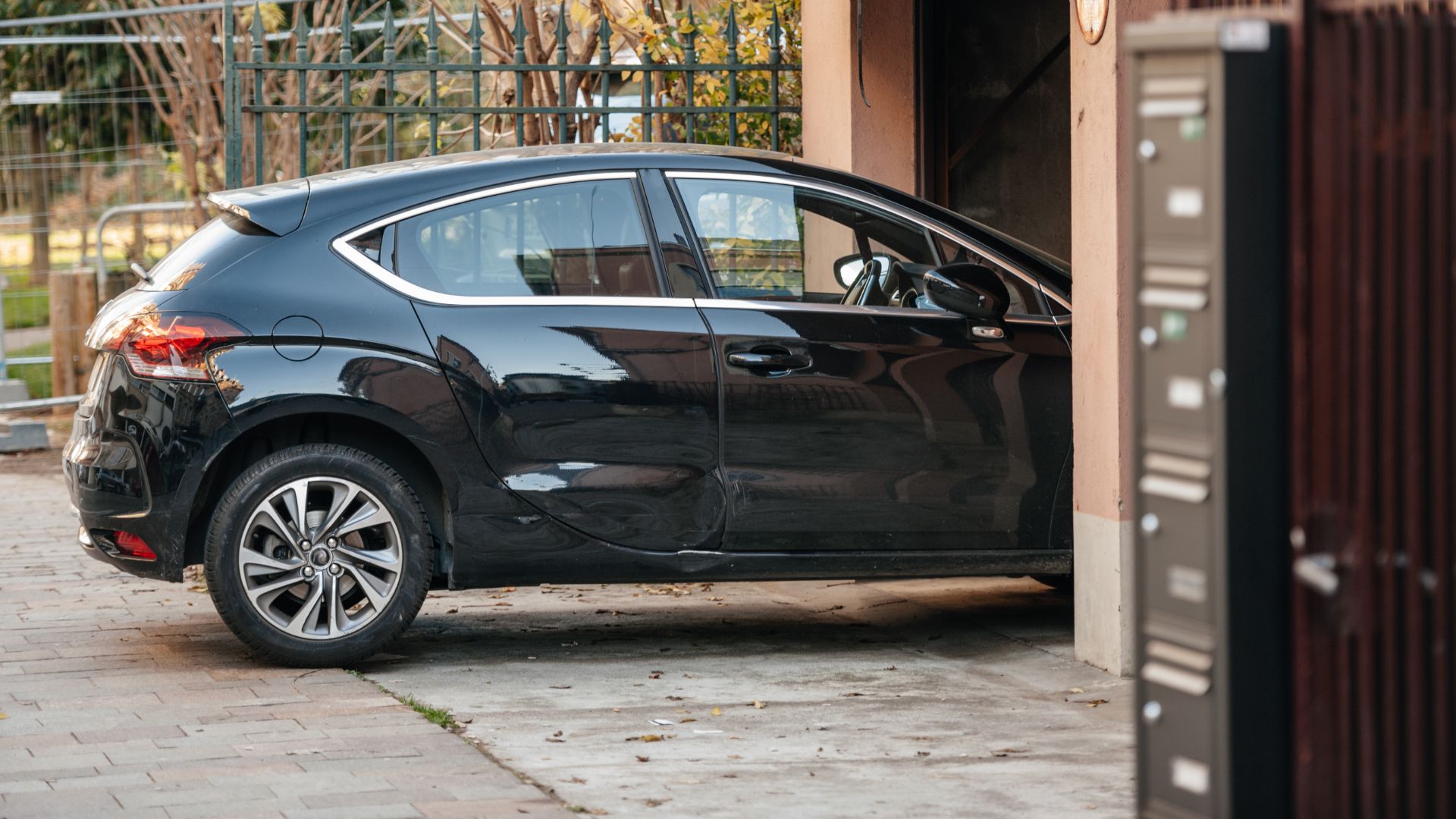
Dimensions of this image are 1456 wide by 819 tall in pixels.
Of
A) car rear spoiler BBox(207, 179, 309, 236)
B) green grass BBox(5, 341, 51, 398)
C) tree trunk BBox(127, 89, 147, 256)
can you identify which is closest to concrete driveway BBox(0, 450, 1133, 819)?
car rear spoiler BBox(207, 179, 309, 236)

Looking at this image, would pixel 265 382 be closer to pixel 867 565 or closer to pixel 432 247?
pixel 432 247

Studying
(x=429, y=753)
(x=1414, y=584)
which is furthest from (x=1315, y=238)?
(x=429, y=753)

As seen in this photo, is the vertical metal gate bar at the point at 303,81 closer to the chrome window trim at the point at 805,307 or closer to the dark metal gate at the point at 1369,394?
the chrome window trim at the point at 805,307

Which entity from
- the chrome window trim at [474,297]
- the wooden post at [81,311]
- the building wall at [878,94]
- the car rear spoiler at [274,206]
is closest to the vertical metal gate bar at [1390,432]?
the chrome window trim at [474,297]

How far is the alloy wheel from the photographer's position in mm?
5934

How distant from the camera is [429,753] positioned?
499 cm

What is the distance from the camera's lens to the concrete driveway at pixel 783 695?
4656mm

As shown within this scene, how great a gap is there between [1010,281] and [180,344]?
282cm

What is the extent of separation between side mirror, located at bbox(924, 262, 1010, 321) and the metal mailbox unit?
10.7 feet

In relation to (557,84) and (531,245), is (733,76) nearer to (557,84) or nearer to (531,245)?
(557,84)

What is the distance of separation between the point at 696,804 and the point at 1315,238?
90.7 inches

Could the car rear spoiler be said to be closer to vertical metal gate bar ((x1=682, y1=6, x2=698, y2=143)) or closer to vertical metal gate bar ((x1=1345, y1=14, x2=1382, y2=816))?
vertical metal gate bar ((x1=682, y1=6, x2=698, y2=143))

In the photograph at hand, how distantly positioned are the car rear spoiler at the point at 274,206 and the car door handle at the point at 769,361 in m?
1.50

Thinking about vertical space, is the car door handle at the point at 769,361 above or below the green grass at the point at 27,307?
below
